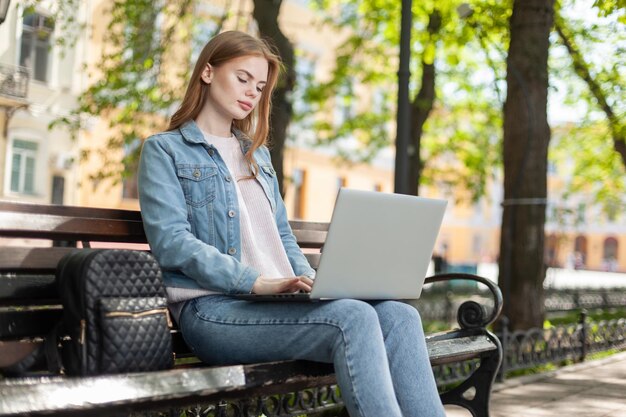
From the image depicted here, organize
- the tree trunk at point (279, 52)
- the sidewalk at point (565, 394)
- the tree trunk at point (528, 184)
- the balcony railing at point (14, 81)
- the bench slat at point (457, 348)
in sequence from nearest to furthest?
the bench slat at point (457, 348), the sidewalk at point (565, 394), the tree trunk at point (528, 184), the tree trunk at point (279, 52), the balcony railing at point (14, 81)

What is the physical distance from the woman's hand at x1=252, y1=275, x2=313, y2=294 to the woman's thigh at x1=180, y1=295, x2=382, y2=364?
7 cm

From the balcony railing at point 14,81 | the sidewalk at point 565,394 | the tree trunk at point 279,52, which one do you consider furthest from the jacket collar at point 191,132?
the balcony railing at point 14,81

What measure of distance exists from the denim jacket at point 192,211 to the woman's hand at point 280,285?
1.2 inches

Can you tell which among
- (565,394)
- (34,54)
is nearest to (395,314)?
(565,394)

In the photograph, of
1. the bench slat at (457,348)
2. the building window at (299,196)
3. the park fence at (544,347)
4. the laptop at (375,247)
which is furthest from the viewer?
the building window at (299,196)

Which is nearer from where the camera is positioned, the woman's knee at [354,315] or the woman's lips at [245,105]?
the woman's knee at [354,315]

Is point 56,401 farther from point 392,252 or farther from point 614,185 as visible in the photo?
point 614,185

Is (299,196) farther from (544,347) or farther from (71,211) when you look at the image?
(71,211)

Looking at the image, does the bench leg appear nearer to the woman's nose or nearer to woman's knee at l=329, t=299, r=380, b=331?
woman's knee at l=329, t=299, r=380, b=331

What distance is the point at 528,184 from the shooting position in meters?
8.60

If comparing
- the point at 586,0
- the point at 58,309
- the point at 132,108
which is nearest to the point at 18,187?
the point at 132,108

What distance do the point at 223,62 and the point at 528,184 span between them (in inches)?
223

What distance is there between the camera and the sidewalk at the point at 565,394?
5426 millimetres

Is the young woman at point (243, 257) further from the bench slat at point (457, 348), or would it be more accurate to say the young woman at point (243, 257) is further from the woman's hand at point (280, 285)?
the bench slat at point (457, 348)
